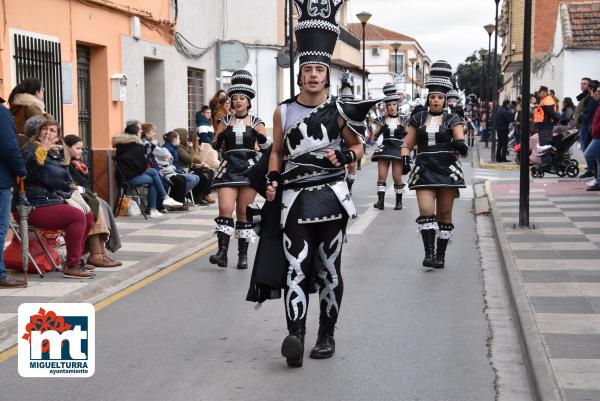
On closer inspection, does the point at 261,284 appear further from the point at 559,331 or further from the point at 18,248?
the point at 18,248

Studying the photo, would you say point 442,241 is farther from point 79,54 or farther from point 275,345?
point 79,54

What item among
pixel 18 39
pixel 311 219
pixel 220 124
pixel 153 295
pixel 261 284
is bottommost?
pixel 153 295

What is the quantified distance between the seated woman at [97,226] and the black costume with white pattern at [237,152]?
1.29 meters

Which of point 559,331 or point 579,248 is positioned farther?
point 579,248

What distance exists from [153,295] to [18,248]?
1.74 m

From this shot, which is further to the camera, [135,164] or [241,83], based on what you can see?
[135,164]

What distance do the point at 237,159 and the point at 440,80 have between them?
94.1 inches

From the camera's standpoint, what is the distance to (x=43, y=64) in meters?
13.9

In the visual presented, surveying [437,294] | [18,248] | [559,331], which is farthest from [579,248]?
[18,248]

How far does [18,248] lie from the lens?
31.8 feet

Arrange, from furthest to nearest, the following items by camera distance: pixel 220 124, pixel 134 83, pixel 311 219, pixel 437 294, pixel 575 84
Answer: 1. pixel 575 84
2. pixel 134 83
3. pixel 220 124
4. pixel 437 294
5. pixel 311 219

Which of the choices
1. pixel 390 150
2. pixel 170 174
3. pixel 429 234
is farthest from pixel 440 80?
pixel 170 174

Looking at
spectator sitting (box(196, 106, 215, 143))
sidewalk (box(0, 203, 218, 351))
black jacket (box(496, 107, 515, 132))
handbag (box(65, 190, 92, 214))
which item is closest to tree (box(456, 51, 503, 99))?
black jacket (box(496, 107, 515, 132))

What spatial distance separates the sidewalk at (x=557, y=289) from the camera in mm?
5664
